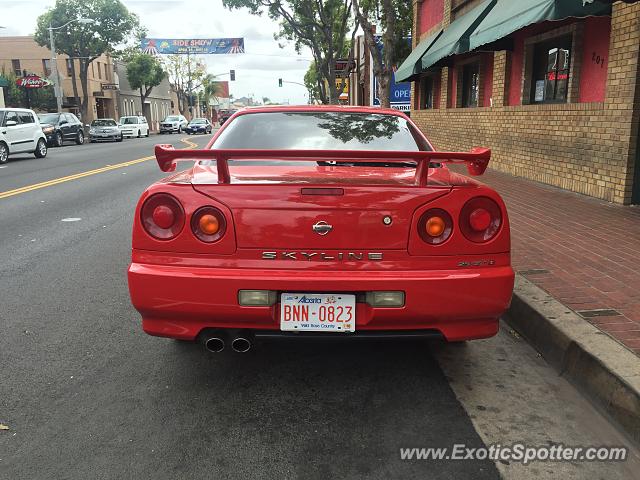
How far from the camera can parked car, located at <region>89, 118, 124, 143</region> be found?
1394 inches

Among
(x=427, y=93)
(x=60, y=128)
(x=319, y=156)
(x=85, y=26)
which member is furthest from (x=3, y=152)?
(x=85, y=26)

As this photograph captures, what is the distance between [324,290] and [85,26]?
44.0m

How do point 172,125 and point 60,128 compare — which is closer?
point 60,128

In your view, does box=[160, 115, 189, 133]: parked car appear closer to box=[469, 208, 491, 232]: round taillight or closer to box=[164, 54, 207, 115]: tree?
box=[164, 54, 207, 115]: tree

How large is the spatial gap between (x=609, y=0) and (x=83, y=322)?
618 centimetres

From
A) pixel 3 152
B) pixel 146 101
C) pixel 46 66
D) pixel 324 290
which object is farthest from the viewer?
pixel 146 101

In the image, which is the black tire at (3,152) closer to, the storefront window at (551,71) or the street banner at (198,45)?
the storefront window at (551,71)

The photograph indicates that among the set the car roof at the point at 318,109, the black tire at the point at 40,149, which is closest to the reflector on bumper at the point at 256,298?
the car roof at the point at 318,109

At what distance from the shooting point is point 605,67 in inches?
338

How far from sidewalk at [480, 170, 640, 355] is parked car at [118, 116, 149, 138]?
119ft

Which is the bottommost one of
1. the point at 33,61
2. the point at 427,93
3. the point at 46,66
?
the point at 427,93

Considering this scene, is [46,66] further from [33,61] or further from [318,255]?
[318,255]

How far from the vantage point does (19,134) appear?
62.8 feet

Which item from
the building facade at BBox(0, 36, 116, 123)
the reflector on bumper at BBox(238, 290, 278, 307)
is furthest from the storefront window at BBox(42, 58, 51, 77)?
the reflector on bumper at BBox(238, 290, 278, 307)
